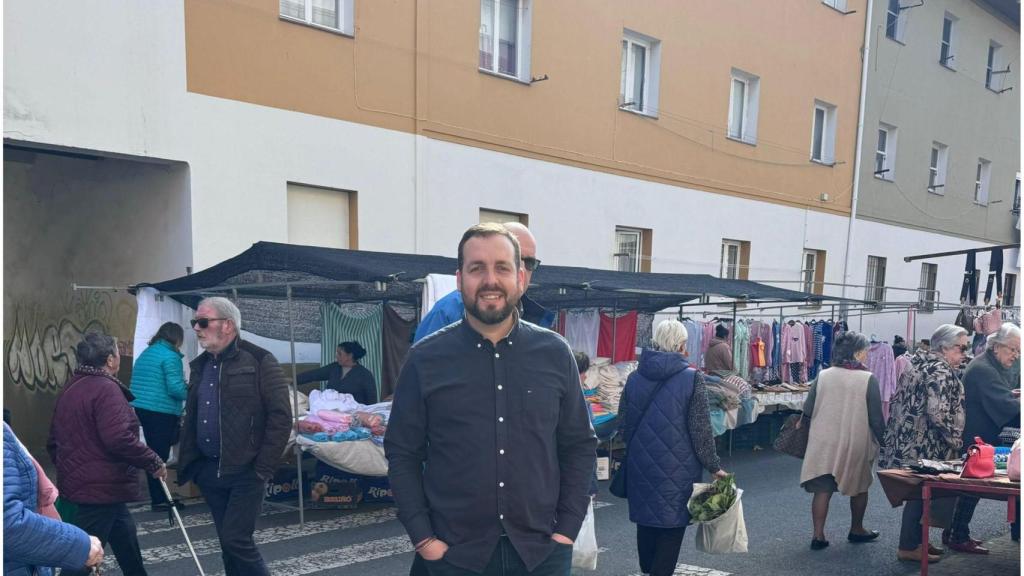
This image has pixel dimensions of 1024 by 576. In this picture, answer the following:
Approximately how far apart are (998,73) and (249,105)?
2270 centimetres

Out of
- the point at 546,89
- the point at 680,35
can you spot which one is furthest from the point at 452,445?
the point at 680,35

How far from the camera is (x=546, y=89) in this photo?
39.3ft

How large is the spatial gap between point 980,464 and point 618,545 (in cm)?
271

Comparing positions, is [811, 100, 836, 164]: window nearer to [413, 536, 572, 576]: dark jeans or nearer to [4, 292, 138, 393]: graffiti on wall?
[4, 292, 138, 393]: graffiti on wall

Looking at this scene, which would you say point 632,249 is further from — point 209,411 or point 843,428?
point 209,411

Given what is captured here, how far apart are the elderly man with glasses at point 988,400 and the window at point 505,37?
25.5 feet

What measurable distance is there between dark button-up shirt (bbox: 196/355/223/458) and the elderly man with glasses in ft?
17.8

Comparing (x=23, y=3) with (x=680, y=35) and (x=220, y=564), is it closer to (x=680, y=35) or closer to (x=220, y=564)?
(x=220, y=564)

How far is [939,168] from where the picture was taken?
68.8ft

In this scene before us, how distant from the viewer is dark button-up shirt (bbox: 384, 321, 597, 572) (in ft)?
8.71

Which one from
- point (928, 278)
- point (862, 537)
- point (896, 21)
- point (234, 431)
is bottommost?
point (862, 537)

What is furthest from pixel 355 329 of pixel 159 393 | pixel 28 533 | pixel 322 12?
pixel 28 533

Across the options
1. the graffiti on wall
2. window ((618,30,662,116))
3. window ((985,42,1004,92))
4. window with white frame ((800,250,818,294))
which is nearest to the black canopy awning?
the graffiti on wall

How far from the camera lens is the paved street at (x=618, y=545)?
5.64 meters
